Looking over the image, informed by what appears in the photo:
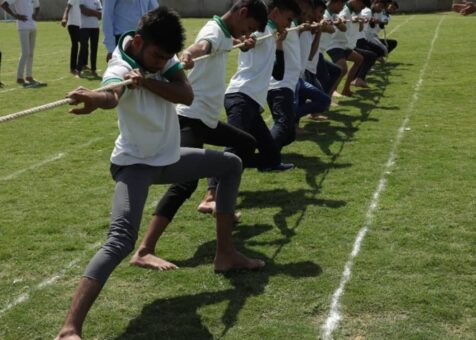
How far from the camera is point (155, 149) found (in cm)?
424

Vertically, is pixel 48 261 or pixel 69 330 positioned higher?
pixel 69 330

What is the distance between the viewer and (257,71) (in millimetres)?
6609

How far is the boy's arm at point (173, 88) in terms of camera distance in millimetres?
4074

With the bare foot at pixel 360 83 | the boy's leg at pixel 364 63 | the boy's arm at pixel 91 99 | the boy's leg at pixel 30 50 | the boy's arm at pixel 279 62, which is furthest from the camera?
the boy's leg at pixel 30 50

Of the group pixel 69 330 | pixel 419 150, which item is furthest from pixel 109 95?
pixel 419 150

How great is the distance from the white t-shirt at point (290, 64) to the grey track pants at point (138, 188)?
3.00m

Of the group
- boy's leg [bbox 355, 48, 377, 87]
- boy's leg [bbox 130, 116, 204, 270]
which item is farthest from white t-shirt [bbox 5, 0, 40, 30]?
boy's leg [bbox 130, 116, 204, 270]

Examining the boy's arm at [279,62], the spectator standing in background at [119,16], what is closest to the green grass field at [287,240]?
the boy's arm at [279,62]

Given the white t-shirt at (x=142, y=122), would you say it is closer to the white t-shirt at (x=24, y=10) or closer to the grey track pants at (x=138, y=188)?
the grey track pants at (x=138, y=188)

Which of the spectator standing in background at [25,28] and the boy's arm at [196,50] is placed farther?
the spectator standing in background at [25,28]

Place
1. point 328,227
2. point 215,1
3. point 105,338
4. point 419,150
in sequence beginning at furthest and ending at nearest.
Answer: point 215,1
point 419,150
point 328,227
point 105,338

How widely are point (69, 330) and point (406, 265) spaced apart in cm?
241

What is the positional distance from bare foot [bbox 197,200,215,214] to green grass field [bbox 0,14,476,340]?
9 centimetres

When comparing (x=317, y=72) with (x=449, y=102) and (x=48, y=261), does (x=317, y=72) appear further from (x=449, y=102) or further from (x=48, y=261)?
(x=48, y=261)
